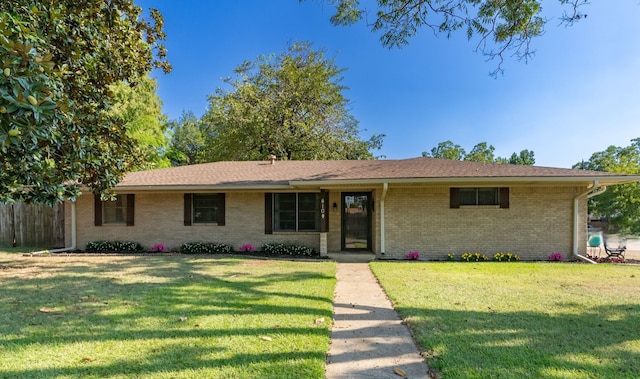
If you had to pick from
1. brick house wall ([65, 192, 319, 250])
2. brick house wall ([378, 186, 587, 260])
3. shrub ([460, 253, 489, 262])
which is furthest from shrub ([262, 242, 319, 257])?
shrub ([460, 253, 489, 262])

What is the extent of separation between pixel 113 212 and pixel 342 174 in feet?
28.7

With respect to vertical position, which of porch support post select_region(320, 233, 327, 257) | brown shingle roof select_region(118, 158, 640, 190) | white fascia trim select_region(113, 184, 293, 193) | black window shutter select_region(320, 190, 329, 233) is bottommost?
porch support post select_region(320, 233, 327, 257)

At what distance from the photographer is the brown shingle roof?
32.1 feet

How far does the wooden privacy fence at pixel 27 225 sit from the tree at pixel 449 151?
47.0 metres

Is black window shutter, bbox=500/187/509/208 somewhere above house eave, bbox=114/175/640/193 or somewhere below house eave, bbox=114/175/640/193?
below

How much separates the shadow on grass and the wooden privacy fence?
14.9 meters

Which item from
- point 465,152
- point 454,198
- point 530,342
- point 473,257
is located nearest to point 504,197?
point 454,198

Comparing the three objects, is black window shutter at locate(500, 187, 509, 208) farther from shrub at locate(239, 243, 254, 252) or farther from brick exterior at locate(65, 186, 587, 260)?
shrub at locate(239, 243, 254, 252)

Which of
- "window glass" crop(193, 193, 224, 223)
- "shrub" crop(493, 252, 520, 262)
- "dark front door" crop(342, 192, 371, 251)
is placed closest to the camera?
"shrub" crop(493, 252, 520, 262)

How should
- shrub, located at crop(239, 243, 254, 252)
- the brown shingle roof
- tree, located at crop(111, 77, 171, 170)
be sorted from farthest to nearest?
tree, located at crop(111, 77, 171, 170) → shrub, located at crop(239, 243, 254, 252) → the brown shingle roof

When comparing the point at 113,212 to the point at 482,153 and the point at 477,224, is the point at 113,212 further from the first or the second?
the point at 482,153

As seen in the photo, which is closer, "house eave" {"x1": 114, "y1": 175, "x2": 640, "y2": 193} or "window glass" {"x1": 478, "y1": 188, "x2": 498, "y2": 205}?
"house eave" {"x1": 114, "y1": 175, "x2": 640, "y2": 193}

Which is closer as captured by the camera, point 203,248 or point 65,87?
point 65,87

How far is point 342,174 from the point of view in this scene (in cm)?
1118
